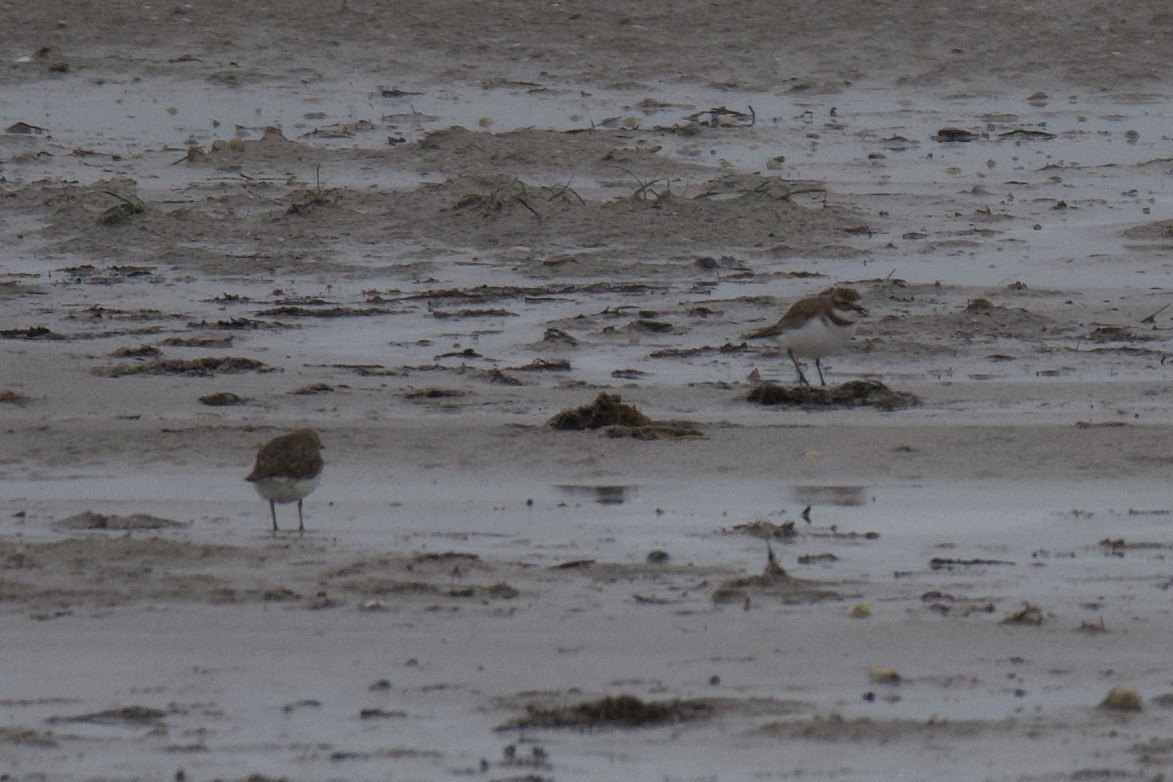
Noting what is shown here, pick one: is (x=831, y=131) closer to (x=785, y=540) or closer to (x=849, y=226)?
(x=849, y=226)

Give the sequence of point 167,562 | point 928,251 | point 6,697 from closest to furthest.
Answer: point 6,697
point 167,562
point 928,251

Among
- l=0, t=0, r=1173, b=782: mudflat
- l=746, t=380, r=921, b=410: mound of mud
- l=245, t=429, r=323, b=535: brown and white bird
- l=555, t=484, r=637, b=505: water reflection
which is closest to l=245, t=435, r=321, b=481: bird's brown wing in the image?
l=245, t=429, r=323, b=535: brown and white bird

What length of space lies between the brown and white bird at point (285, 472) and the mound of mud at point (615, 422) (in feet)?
6.60

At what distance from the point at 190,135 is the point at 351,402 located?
32.3 ft

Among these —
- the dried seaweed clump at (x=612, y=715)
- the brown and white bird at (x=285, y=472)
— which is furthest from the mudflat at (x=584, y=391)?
the brown and white bird at (x=285, y=472)

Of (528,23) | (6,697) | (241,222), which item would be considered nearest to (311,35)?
(528,23)

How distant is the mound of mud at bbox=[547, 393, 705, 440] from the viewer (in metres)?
10.4

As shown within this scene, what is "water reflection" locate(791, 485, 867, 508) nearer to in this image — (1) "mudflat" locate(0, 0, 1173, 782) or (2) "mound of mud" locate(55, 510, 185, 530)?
(1) "mudflat" locate(0, 0, 1173, 782)

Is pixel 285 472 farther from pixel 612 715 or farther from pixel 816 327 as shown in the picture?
pixel 816 327

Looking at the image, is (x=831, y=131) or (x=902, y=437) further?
(x=831, y=131)

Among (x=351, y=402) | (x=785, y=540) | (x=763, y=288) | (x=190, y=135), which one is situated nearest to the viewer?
(x=785, y=540)

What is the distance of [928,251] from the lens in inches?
645

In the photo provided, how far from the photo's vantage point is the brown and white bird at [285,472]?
28.1 feet

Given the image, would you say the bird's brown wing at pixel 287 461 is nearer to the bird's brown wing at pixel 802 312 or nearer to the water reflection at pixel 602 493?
the water reflection at pixel 602 493
